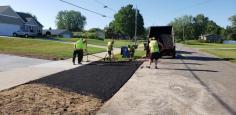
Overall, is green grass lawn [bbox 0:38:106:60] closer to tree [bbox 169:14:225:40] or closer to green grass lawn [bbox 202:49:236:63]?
green grass lawn [bbox 202:49:236:63]

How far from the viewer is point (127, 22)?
12631 centimetres

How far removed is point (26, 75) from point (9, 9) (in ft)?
194

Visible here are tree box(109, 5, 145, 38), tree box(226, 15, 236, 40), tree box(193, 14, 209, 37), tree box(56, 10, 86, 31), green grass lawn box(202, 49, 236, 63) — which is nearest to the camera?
green grass lawn box(202, 49, 236, 63)

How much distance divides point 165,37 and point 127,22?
311 feet

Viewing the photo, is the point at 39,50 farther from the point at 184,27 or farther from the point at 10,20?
the point at 184,27

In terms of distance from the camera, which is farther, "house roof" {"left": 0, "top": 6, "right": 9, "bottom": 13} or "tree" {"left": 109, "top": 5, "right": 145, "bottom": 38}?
"tree" {"left": 109, "top": 5, "right": 145, "bottom": 38}

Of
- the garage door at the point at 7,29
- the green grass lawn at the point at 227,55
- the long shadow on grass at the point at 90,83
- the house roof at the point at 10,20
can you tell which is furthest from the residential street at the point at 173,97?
the house roof at the point at 10,20

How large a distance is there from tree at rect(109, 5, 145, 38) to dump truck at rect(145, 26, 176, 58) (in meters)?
92.1

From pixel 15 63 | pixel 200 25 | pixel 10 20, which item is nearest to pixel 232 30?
pixel 200 25

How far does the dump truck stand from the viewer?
31312mm

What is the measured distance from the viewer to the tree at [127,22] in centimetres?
12543

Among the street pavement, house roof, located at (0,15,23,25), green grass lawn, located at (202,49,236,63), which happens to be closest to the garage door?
house roof, located at (0,15,23,25)

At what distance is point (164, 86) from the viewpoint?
13.3 m

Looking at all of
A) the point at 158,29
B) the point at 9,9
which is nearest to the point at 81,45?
the point at 158,29
